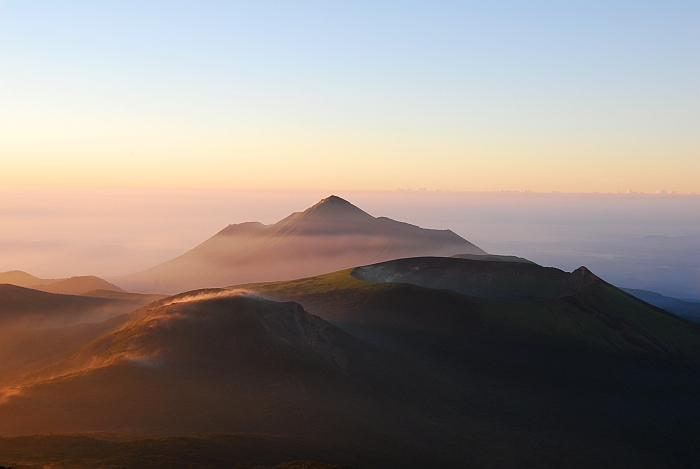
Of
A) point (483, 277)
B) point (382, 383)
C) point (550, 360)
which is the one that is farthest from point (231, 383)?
point (483, 277)

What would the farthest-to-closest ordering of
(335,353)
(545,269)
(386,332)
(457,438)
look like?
(545,269)
(386,332)
(335,353)
(457,438)

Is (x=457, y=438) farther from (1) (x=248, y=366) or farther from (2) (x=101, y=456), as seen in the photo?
(2) (x=101, y=456)

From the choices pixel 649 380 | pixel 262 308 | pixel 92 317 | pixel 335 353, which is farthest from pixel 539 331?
pixel 92 317

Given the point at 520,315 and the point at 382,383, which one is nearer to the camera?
the point at 382,383

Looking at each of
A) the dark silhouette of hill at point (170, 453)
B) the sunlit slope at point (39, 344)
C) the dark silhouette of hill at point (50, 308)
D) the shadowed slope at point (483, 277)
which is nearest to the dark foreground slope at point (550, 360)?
the shadowed slope at point (483, 277)

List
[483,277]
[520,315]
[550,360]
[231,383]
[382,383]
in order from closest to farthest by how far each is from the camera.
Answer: [231,383], [382,383], [550,360], [520,315], [483,277]

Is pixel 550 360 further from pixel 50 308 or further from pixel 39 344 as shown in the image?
pixel 50 308
